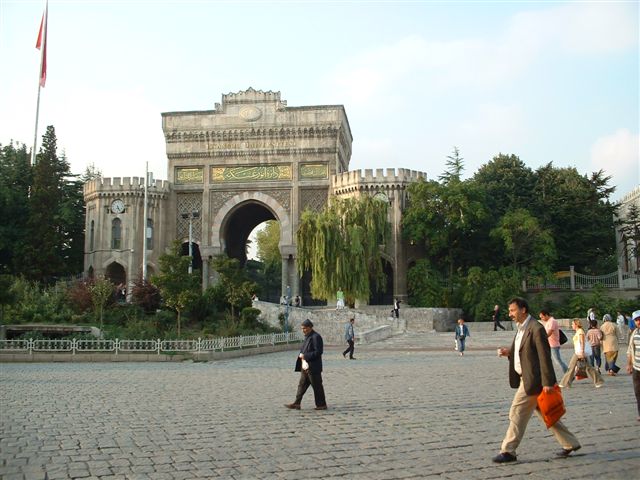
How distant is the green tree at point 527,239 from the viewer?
111 ft

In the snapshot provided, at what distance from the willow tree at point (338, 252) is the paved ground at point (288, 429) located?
18809 millimetres

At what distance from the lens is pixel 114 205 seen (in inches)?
1575

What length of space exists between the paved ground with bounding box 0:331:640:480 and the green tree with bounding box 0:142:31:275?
25928 mm

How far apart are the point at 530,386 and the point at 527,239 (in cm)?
2984

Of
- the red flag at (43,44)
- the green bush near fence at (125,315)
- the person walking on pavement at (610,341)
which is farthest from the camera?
the red flag at (43,44)

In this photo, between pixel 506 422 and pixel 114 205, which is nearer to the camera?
pixel 506 422

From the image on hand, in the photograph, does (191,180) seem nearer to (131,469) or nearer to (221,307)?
(221,307)

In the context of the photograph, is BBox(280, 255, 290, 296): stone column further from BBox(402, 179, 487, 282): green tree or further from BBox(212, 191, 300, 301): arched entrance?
BBox(402, 179, 487, 282): green tree

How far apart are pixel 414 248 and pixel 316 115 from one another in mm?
9956

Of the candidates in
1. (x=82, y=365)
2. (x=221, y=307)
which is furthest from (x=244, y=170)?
(x=82, y=365)

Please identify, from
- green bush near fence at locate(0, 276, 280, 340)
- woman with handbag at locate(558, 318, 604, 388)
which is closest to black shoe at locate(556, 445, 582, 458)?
woman with handbag at locate(558, 318, 604, 388)

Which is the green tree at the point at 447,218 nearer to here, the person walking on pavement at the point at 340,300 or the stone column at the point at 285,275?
the person walking on pavement at the point at 340,300

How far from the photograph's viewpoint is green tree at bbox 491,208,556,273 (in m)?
33.9

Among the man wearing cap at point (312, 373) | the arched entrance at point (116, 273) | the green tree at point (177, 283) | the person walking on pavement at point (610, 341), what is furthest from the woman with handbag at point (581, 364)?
the arched entrance at point (116, 273)
